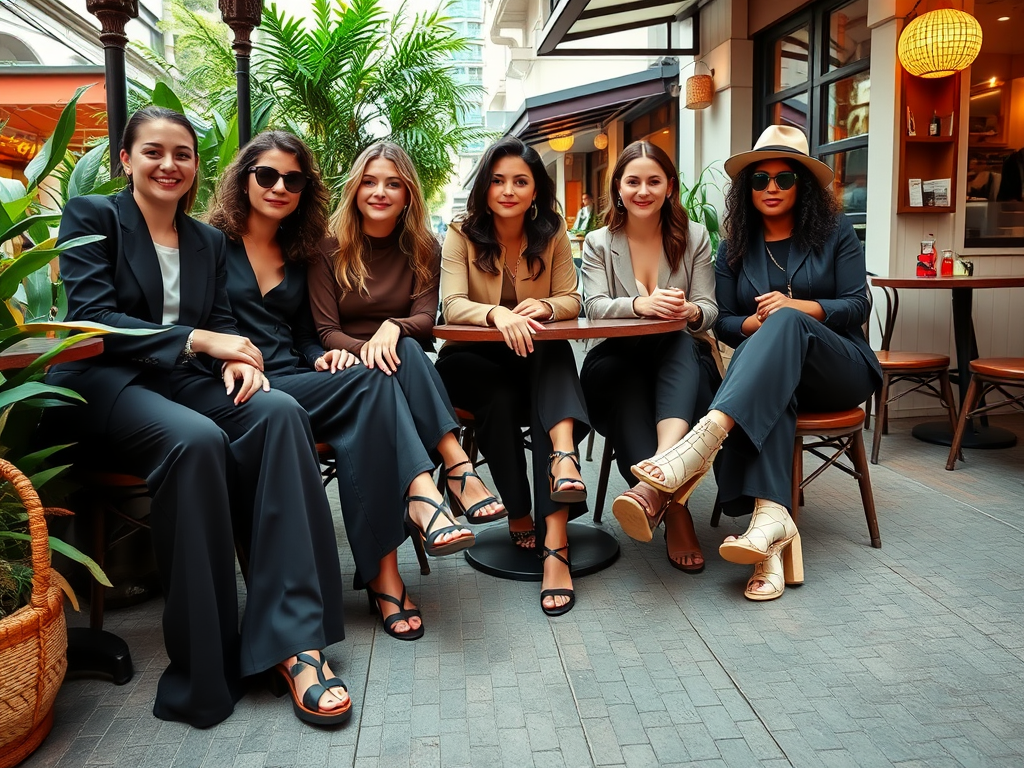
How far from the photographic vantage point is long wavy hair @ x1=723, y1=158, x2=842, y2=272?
3064 millimetres

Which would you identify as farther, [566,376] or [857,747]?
[566,376]

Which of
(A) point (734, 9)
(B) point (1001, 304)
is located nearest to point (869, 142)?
(B) point (1001, 304)

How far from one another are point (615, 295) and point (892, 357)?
203cm

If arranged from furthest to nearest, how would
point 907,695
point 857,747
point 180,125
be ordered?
point 180,125 < point 907,695 < point 857,747

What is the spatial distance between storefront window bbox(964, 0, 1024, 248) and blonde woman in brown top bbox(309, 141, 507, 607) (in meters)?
3.84

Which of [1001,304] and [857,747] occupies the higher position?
[1001,304]

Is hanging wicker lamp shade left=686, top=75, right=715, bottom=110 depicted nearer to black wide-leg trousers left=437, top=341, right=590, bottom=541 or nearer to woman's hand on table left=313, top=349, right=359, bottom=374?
black wide-leg trousers left=437, top=341, right=590, bottom=541

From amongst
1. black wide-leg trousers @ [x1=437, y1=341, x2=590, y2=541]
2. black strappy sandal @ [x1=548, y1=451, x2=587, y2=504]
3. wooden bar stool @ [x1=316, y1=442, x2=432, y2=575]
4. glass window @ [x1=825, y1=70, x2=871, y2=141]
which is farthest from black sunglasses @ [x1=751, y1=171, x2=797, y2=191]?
glass window @ [x1=825, y1=70, x2=871, y2=141]

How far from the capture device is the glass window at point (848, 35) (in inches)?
207

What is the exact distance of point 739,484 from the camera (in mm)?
2674

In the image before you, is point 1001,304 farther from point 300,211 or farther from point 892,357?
point 300,211

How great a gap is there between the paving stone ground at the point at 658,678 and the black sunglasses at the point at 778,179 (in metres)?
1.32

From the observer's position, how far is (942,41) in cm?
438

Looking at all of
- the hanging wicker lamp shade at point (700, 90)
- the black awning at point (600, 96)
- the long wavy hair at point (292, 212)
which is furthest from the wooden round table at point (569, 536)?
the black awning at point (600, 96)
